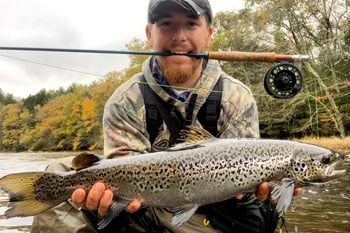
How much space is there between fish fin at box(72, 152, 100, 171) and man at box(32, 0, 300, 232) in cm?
45

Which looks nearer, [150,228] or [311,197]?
[150,228]

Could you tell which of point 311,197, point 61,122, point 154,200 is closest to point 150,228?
point 154,200

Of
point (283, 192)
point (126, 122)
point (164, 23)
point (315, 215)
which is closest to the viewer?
point (283, 192)

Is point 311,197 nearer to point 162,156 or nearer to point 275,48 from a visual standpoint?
point 162,156

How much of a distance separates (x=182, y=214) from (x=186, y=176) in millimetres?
248

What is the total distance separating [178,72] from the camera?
3.81m

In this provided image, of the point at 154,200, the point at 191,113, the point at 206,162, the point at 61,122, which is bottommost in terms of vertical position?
the point at 61,122

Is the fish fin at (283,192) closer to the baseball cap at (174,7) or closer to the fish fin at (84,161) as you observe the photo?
the fish fin at (84,161)

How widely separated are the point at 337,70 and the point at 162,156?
25.4 meters

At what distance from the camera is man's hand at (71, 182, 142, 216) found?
295cm

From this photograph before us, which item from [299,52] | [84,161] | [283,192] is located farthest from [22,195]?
[299,52]

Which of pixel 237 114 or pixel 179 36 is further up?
pixel 179 36

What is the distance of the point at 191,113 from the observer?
3.73m

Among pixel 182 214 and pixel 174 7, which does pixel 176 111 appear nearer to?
pixel 174 7
